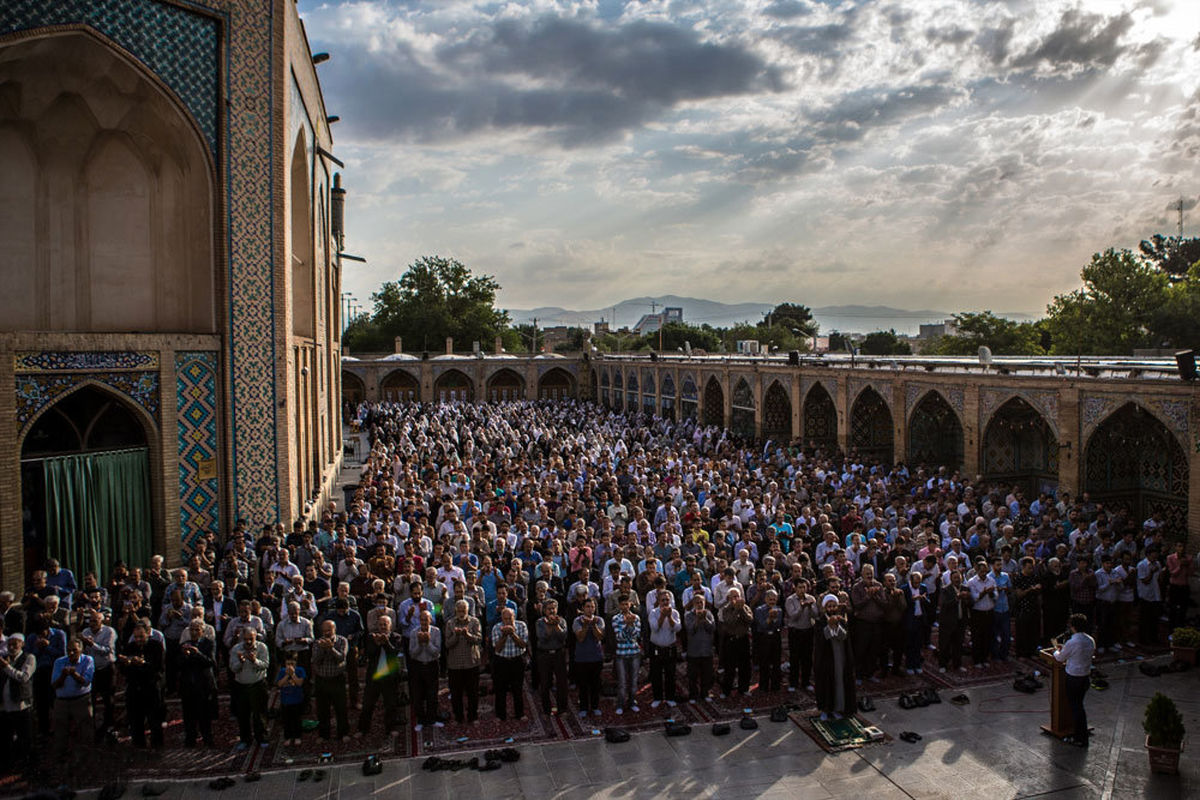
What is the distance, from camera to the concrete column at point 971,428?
→ 54.2 ft

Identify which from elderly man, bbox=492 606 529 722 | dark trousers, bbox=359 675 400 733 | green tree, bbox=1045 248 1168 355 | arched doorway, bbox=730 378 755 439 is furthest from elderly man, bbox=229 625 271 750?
green tree, bbox=1045 248 1168 355

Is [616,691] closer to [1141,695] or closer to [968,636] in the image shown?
[968,636]

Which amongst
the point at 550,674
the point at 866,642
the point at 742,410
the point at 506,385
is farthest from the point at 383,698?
the point at 506,385

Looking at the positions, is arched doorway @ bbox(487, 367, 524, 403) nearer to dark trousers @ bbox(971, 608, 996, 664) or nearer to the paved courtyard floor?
dark trousers @ bbox(971, 608, 996, 664)

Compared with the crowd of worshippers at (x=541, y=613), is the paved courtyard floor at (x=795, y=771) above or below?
below

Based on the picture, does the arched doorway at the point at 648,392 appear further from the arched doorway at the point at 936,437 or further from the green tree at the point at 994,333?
the green tree at the point at 994,333

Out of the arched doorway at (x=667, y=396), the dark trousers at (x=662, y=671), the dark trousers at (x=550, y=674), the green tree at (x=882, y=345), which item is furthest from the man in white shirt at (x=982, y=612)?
the green tree at (x=882, y=345)

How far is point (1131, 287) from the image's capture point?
32562mm

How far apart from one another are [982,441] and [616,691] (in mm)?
11516

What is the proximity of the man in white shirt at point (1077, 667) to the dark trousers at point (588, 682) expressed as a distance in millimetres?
4182

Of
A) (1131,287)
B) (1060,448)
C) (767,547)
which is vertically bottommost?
(767,547)

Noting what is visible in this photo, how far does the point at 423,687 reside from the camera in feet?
24.6

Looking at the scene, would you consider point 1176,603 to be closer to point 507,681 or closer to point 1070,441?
point 1070,441

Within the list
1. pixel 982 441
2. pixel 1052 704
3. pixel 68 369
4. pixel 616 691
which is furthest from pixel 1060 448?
pixel 68 369
